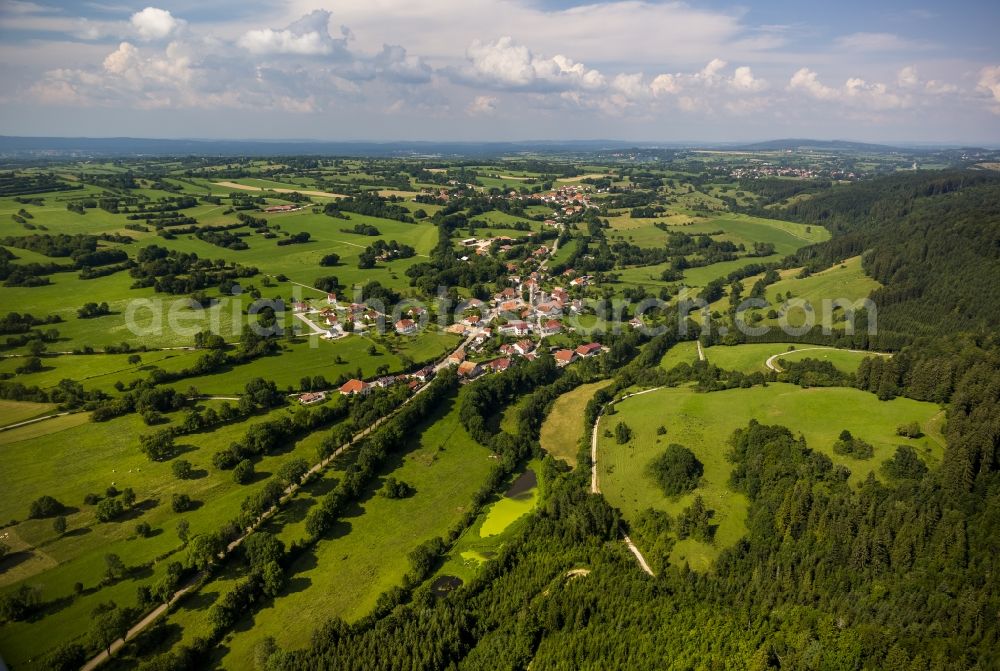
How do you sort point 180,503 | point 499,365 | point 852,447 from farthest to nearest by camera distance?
point 499,365
point 852,447
point 180,503

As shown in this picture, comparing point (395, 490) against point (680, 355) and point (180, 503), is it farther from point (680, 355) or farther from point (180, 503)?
point (680, 355)

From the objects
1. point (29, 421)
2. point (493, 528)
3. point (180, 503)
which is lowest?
point (493, 528)

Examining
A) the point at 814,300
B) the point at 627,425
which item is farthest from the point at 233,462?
the point at 814,300

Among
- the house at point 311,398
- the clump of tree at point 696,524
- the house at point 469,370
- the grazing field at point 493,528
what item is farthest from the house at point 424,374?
the clump of tree at point 696,524

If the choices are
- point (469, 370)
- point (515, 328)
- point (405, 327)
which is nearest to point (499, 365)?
point (469, 370)

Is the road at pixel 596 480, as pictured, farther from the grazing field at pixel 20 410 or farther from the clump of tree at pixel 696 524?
the grazing field at pixel 20 410

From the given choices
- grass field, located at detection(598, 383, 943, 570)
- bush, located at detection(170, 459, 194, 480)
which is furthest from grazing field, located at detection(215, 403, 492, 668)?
bush, located at detection(170, 459, 194, 480)
